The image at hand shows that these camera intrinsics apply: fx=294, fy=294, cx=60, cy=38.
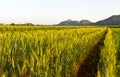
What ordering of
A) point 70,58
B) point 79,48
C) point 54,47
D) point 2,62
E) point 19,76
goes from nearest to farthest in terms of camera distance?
point 19,76
point 2,62
point 54,47
point 70,58
point 79,48

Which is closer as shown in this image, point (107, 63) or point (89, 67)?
point (107, 63)

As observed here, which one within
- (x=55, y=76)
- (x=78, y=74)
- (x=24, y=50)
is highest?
(x=24, y=50)

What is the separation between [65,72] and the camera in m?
7.16

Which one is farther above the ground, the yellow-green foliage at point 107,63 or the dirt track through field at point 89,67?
the yellow-green foliage at point 107,63

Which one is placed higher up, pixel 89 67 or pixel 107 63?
pixel 107 63

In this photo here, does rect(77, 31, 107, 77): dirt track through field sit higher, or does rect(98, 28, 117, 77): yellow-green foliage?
rect(98, 28, 117, 77): yellow-green foliage

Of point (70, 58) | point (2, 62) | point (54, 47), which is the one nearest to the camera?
point (2, 62)

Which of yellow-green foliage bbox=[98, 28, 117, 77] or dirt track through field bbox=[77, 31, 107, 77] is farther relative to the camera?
dirt track through field bbox=[77, 31, 107, 77]

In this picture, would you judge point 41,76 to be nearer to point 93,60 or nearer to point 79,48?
point 79,48

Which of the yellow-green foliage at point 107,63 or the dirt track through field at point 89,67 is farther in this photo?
the dirt track through field at point 89,67

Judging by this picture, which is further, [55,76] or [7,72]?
[55,76]

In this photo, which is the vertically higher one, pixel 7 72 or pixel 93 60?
pixel 7 72

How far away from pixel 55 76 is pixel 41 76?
29.6 inches

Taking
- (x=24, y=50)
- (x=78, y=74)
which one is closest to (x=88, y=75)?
(x=78, y=74)
